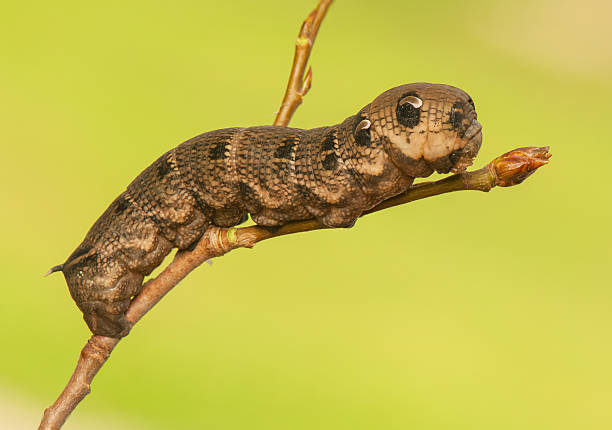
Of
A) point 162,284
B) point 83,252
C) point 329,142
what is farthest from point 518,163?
point 83,252

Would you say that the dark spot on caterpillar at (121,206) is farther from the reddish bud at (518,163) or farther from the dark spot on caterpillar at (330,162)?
the reddish bud at (518,163)

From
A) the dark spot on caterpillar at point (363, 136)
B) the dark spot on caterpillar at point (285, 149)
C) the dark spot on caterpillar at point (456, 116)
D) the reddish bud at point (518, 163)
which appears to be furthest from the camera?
the dark spot on caterpillar at point (285, 149)

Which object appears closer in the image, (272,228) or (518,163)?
(518,163)

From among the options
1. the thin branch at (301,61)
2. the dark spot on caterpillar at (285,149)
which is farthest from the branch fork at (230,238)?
the dark spot on caterpillar at (285,149)

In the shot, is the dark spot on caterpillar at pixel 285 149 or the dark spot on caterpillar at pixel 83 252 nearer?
the dark spot on caterpillar at pixel 285 149

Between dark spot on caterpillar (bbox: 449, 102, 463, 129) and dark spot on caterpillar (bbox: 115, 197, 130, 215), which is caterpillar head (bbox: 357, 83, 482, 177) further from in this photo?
dark spot on caterpillar (bbox: 115, 197, 130, 215)

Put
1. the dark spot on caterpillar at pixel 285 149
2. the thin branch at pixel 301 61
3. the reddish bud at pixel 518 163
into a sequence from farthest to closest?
1. the thin branch at pixel 301 61
2. the dark spot on caterpillar at pixel 285 149
3. the reddish bud at pixel 518 163

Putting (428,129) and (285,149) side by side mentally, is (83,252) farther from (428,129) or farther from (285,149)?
(428,129)
